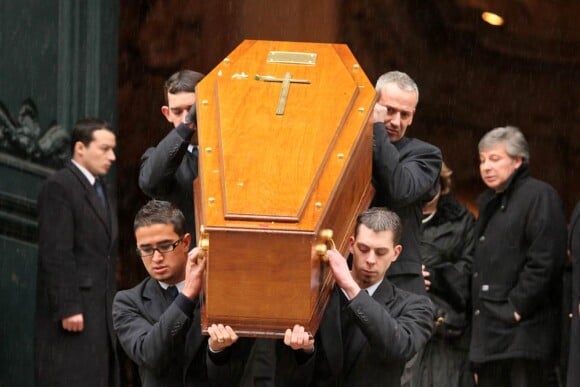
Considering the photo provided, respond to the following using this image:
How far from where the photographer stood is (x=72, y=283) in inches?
410

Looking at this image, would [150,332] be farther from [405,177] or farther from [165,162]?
[405,177]

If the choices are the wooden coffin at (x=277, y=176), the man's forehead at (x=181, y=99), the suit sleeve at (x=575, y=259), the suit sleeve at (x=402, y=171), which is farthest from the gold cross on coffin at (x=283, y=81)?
the suit sleeve at (x=575, y=259)

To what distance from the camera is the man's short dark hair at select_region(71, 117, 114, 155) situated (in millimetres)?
10609

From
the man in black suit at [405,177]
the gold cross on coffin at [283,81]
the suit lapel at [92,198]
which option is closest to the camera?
the gold cross on coffin at [283,81]

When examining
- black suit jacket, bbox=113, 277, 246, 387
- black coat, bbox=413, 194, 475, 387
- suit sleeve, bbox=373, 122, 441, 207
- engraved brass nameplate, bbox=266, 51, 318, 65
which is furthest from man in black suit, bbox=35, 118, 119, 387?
engraved brass nameplate, bbox=266, 51, 318, 65

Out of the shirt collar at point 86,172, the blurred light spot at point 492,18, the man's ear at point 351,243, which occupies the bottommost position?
the man's ear at point 351,243

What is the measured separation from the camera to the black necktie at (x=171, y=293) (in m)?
8.02

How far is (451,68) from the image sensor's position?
12.7m

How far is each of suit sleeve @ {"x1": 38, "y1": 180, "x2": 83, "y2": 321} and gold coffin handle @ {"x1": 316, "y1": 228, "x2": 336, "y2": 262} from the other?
3.20 metres

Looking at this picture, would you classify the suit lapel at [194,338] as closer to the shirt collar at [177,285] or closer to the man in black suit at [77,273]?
the shirt collar at [177,285]

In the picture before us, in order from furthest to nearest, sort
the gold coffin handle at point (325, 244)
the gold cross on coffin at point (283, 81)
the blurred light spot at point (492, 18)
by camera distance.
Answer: the blurred light spot at point (492, 18) < the gold cross on coffin at point (283, 81) < the gold coffin handle at point (325, 244)

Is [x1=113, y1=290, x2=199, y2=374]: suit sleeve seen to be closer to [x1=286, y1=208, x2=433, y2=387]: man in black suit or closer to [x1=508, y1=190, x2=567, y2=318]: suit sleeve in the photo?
[x1=286, y1=208, x2=433, y2=387]: man in black suit

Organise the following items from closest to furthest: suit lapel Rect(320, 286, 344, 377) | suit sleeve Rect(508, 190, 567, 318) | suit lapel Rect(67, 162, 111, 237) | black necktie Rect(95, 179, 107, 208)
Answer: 1. suit lapel Rect(320, 286, 344, 377)
2. suit sleeve Rect(508, 190, 567, 318)
3. suit lapel Rect(67, 162, 111, 237)
4. black necktie Rect(95, 179, 107, 208)

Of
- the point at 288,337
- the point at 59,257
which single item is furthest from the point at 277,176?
the point at 59,257
